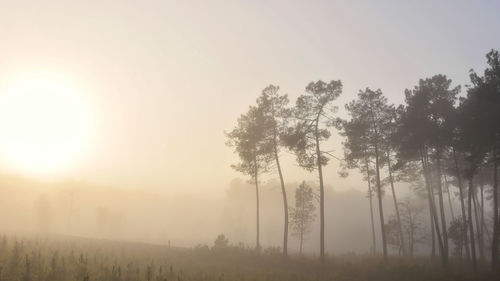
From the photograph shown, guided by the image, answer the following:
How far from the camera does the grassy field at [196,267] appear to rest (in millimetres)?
14852

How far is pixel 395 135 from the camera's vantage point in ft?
99.3

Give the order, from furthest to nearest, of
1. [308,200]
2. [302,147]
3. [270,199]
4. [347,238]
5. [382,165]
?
1. [270,199]
2. [347,238]
3. [308,200]
4. [382,165]
5. [302,147]

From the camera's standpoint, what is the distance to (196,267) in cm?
2167

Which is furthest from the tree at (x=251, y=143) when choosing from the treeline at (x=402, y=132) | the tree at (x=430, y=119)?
the tree at (x=430, y=119)

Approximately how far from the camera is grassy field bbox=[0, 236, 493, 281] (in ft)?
48.7

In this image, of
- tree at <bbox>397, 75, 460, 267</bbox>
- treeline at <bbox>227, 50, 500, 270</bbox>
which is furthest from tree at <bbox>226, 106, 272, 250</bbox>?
tree at <bbox>397, 75, 460, 267</bbox>

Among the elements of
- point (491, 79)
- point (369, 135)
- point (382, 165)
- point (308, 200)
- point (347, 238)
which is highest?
point (491, 79)

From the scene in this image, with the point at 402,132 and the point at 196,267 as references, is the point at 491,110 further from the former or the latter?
the point at 196,267

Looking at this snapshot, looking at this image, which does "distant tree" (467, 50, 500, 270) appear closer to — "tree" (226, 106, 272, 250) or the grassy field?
the grassy field

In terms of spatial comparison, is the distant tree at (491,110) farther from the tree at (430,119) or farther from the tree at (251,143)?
the tree at (251,143)

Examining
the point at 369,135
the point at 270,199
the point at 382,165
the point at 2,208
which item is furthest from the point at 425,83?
the point at 2,208

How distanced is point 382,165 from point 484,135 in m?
11.2

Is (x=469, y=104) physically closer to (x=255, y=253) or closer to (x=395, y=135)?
(x=395, y=135)

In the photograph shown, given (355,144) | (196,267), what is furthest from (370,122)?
(196,267)
